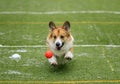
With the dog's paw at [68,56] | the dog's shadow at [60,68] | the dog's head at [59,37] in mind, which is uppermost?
the dog's head at [59,37]

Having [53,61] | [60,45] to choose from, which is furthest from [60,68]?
[60,45]

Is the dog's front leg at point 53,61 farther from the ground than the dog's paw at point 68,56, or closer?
closer

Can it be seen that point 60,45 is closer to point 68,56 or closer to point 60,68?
point 68,56

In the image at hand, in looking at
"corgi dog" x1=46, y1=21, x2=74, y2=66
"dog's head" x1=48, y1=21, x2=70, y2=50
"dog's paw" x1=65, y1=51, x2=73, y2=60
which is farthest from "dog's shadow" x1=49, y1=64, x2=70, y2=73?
"dog's head" x1=48, y1=21, x2=70, y2=50

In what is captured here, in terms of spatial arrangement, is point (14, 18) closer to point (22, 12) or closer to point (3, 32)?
point (22, 12)

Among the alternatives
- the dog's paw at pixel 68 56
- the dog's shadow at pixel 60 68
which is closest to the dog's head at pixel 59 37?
the dog's paw at pixel 68 56

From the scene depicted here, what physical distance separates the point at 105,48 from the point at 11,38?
2.67m

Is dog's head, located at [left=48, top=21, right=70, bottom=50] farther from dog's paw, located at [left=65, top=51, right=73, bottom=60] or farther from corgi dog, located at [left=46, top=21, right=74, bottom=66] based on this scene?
dog's paw, located at [left=65, top=51, right=73, bottom=60]

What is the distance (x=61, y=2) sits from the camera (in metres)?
15.3

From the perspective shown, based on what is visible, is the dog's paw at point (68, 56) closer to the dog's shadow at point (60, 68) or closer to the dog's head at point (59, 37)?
the dog's head at point (59, 37)

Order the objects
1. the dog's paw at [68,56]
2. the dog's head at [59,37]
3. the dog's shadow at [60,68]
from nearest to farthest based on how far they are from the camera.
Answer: the dog's head at [59,37]
the dog's paw at [68,56]
the dog's shadow at [60,68]

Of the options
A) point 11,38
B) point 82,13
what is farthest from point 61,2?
point 11,38

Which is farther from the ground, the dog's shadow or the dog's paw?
the dog's paw

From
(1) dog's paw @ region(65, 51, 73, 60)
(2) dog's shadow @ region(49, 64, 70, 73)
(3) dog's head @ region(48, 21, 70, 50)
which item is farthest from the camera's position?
(2) dog's shadow @ region(49, 64, 70, 73)
